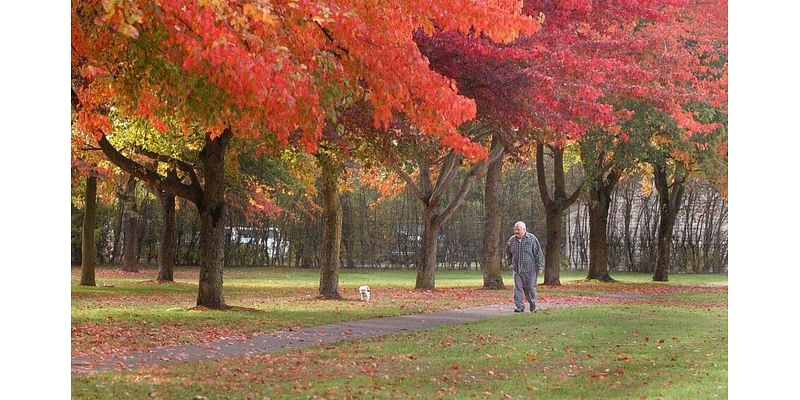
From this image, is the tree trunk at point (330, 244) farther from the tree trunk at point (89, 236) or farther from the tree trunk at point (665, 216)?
the tree trunk at point (665, 216)

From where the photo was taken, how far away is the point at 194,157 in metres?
22.7

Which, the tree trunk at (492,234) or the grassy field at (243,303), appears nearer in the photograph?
the grassy field at (243,303)

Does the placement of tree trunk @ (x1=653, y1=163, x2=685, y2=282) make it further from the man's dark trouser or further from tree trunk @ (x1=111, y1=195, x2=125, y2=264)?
tree trunk @ (x1=111, y1=195, x2=125, y2=264)

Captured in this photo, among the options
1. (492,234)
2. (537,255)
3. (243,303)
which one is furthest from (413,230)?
(537,255)

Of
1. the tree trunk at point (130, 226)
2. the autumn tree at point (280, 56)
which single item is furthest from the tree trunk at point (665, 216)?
the autumn tree at point (280, 56)

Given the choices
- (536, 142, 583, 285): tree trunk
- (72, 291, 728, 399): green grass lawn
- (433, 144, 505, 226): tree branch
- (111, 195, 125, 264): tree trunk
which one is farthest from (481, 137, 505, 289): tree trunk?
(72, 291, 728, 399): green grass lawn

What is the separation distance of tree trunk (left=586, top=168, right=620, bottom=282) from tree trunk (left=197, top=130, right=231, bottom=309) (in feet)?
48.3

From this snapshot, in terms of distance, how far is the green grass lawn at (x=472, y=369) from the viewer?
9344 millimetres

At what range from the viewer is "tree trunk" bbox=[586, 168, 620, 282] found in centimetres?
3122

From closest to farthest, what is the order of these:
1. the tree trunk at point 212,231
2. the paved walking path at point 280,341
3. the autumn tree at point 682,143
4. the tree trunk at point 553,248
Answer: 1. the paved walking path at point 280,341
2. the tree trunk at point 212,231
3. the autumn tree at point 682,143
4. the tree trunk at point 553,248

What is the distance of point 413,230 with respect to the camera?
137 ft

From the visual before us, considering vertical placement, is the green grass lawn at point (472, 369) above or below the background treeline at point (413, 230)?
below

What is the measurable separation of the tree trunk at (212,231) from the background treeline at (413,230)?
14629 mm
